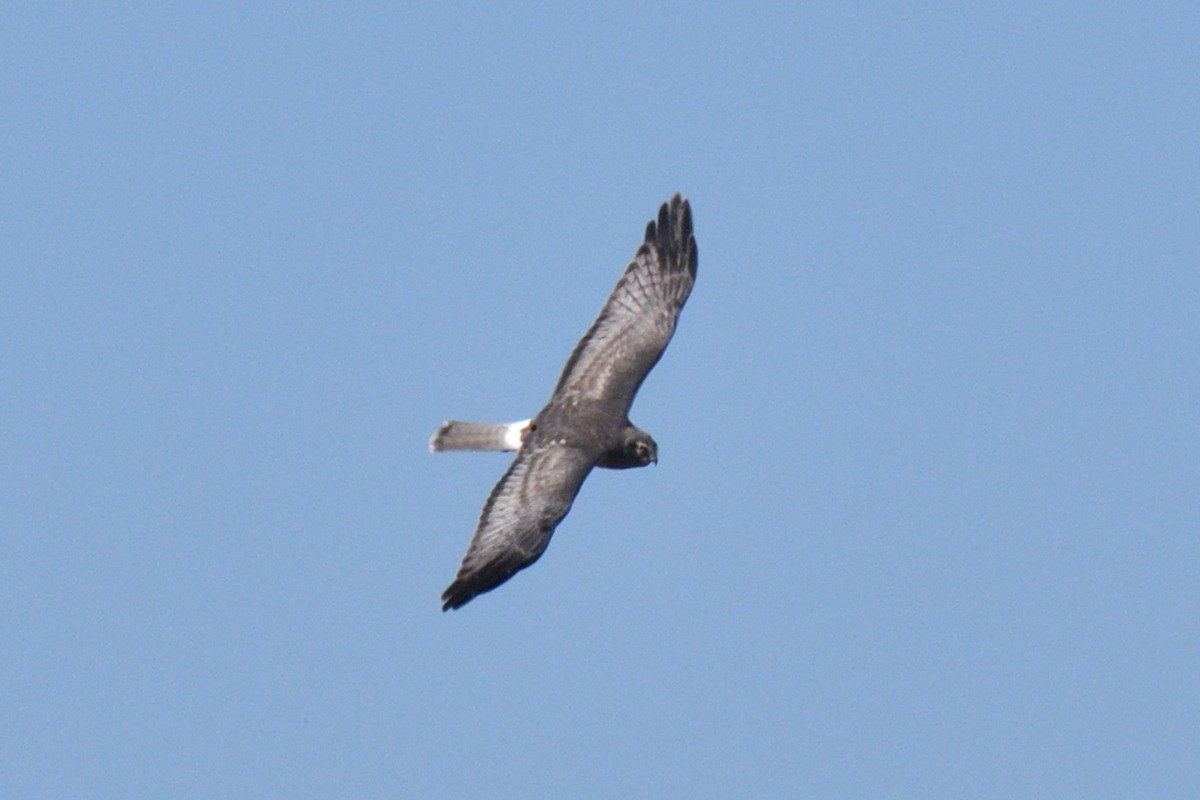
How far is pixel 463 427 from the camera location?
19938 millimetres

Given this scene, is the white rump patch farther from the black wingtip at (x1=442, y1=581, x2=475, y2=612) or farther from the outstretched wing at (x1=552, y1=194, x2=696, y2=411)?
the black wingtip at (x1=442, y1=581, x2=475, y2=612)

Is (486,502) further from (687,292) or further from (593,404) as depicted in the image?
(687,292)

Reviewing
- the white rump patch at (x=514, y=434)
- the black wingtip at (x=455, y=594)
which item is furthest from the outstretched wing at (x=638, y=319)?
the black wingtip at (x=455, y=594)

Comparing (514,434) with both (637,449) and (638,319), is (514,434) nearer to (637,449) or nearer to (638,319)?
(637,449)

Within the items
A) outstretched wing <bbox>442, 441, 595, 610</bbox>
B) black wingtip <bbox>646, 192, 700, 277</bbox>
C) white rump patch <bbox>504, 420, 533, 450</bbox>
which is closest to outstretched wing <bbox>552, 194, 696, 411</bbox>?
black wingtip <bbox>646, 192, 700, 277</bbox>

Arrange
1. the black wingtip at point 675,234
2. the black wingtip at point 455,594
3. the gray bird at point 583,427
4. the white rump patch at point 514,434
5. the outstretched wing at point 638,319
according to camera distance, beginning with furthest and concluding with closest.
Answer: the black wingtip at point 675,234
the outstretched wing at point 638,319
the white rump patch at point 514,434
the gray bird at point 583,427
the black wingtip at point 455,594

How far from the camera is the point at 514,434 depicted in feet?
63.5

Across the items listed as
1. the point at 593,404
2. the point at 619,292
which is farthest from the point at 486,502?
the point at 619,292

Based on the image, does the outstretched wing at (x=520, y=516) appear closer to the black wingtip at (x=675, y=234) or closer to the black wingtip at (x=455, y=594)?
the black wingtip at (x=455, y=594)

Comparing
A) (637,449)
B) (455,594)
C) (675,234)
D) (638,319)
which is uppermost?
(675,234)

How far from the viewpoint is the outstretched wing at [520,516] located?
58.4ft

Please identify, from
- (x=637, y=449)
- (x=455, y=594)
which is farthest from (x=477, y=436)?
(x=455, y=594)

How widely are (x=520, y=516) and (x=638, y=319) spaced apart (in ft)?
10.0

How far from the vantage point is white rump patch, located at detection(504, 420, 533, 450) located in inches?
758
